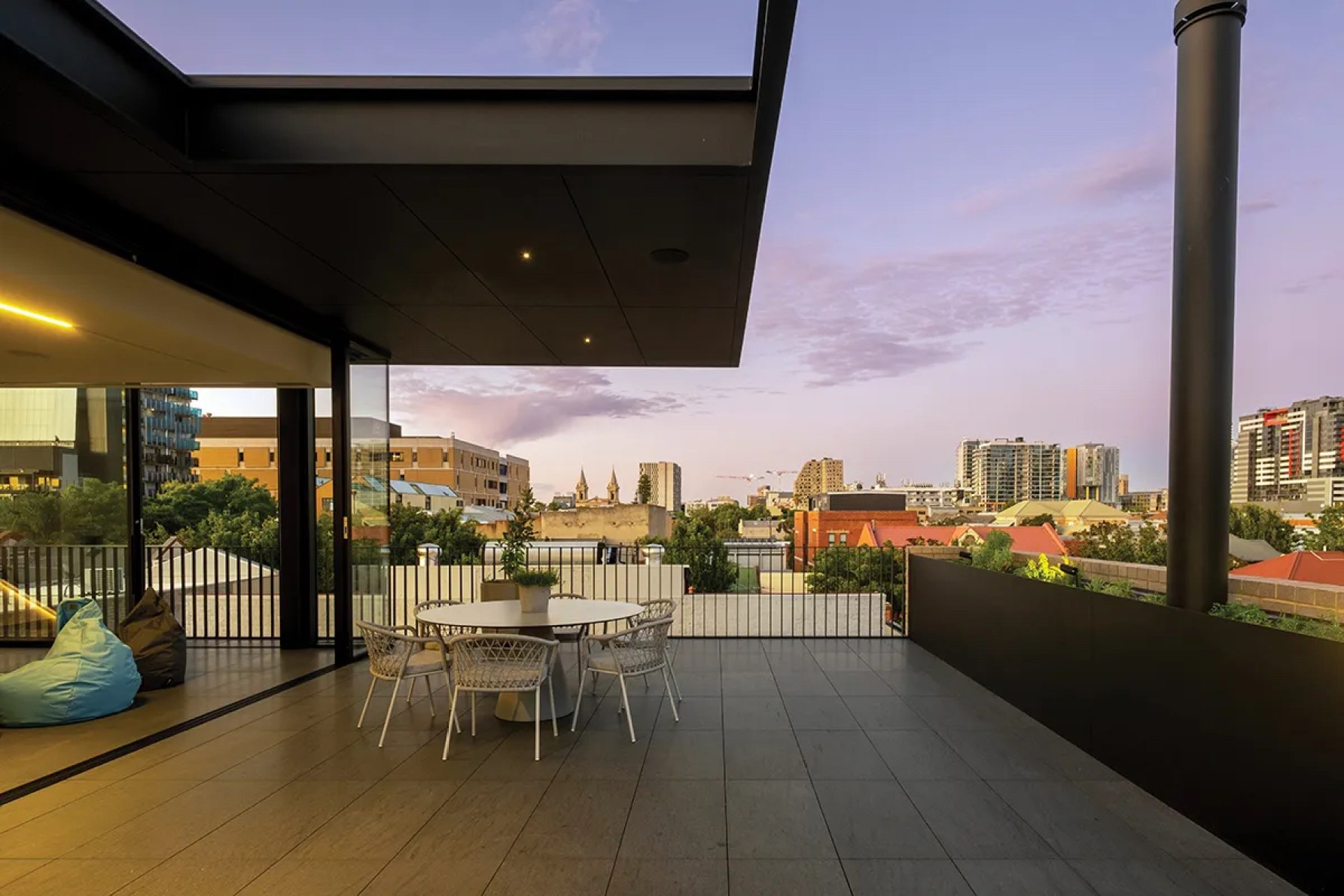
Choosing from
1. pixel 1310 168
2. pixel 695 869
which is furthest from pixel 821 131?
pixel 695 869

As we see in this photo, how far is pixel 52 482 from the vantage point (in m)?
6.30

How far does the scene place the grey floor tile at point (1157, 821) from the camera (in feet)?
8.66

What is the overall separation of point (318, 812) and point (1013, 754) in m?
3.46

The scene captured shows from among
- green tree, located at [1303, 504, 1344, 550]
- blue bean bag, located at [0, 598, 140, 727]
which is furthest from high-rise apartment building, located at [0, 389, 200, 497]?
green tree, located at [1303, 504, 1344, 550]

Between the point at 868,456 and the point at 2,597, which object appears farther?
the point at 868,456

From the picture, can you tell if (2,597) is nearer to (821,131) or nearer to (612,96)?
(612,96)

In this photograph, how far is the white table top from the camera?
4.20m

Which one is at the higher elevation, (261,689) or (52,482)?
(52,482)

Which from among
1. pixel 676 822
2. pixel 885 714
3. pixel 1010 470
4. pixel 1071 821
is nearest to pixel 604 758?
pixel 676 822

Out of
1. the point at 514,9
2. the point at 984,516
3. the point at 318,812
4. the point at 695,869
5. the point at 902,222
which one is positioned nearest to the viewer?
the point at 695,869

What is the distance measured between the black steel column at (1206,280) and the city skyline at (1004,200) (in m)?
0.11

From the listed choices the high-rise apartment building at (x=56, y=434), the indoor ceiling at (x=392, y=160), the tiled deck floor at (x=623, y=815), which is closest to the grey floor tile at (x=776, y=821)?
the tiled deck floor at (x=623, y=815)

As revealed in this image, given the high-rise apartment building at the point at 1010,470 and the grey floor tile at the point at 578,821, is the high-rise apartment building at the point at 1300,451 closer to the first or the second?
the grey floor tile at the point at 578,821

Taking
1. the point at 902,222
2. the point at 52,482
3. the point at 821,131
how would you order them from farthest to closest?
the point at 902,222, the point at 821,131, the point at 52,482
